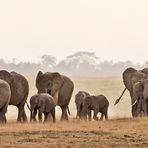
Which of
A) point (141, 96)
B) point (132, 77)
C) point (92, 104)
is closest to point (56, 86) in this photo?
point (92, 104)

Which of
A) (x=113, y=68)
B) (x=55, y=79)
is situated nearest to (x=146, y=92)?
(x=55, y=79)

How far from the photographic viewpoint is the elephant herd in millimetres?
22828

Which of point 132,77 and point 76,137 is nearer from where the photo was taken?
point 76,137

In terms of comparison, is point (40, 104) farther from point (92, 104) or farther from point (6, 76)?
point (92, 104)

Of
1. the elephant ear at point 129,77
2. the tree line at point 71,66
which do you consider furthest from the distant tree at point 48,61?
the elephant ear at point 129,77

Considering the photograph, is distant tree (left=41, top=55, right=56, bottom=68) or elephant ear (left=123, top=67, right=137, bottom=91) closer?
elephant ear (left=123, top=67, right=137, bottom=91)

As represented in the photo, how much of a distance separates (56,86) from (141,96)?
3636mm

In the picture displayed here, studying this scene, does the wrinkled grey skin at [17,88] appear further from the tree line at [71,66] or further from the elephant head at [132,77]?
the tree line at [71,66]

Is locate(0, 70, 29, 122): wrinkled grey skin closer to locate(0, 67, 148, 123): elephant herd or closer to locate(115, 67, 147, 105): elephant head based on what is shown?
locate(0, 67, 148, 123): elephant herd

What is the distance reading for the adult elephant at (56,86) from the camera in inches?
1008

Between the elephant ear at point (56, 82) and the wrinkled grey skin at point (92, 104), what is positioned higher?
the elephant ear at point (56, 82)

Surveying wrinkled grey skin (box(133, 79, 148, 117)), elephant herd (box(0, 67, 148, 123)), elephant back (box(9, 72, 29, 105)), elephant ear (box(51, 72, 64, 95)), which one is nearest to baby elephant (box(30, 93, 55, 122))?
elephant herd (box(0, 67, 148, 123))

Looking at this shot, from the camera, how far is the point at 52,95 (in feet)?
86.5

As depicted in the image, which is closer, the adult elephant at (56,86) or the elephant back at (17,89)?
the elephant back at (17,89)
